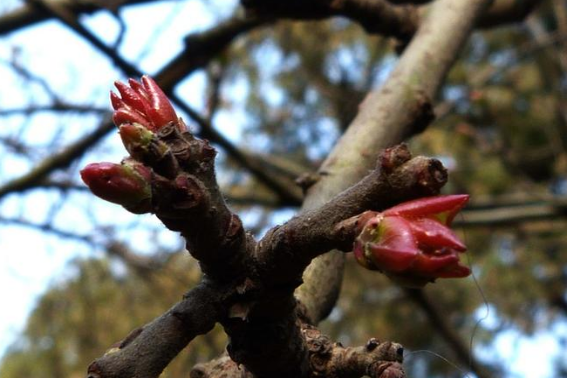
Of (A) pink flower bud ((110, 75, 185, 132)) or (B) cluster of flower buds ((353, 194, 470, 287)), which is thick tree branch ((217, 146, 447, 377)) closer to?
(B) cluster of flower buds ((353, 194, 470, 287))

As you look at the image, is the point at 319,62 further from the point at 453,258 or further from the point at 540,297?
the point at 453,258

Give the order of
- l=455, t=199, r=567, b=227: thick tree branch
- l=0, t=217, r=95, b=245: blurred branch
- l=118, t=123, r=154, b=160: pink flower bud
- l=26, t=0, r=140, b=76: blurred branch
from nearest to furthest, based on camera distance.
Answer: l=118, t=123, r=154, b=160: pink flower bud → l=26, t=0, r=140, b=76: blurred branch → l=455, t=199, r=567, b=227: thick tree branch → l=0, t=217, r=95, b=245: blurred branch

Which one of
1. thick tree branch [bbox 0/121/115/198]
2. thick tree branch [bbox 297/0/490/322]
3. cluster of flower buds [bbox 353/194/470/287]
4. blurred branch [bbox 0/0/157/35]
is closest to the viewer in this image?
cluster of flower buds [bbox 353/194/470/287]

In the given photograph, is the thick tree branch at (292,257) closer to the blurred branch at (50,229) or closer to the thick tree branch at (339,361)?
the thick tree branch at (339,361)

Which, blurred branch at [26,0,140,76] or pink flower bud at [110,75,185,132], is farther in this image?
blurred branch at [26,0,140,76]

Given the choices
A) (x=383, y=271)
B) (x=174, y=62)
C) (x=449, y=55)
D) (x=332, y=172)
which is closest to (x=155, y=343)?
(x=383, y=271)

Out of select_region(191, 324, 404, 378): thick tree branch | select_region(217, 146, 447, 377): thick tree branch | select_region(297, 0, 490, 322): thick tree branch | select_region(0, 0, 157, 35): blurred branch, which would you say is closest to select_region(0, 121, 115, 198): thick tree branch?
select_region(0, 0, 157, 35): blurred branch

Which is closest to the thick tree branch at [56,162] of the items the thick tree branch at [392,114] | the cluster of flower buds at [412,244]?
the thick tree branch at [392,114]
